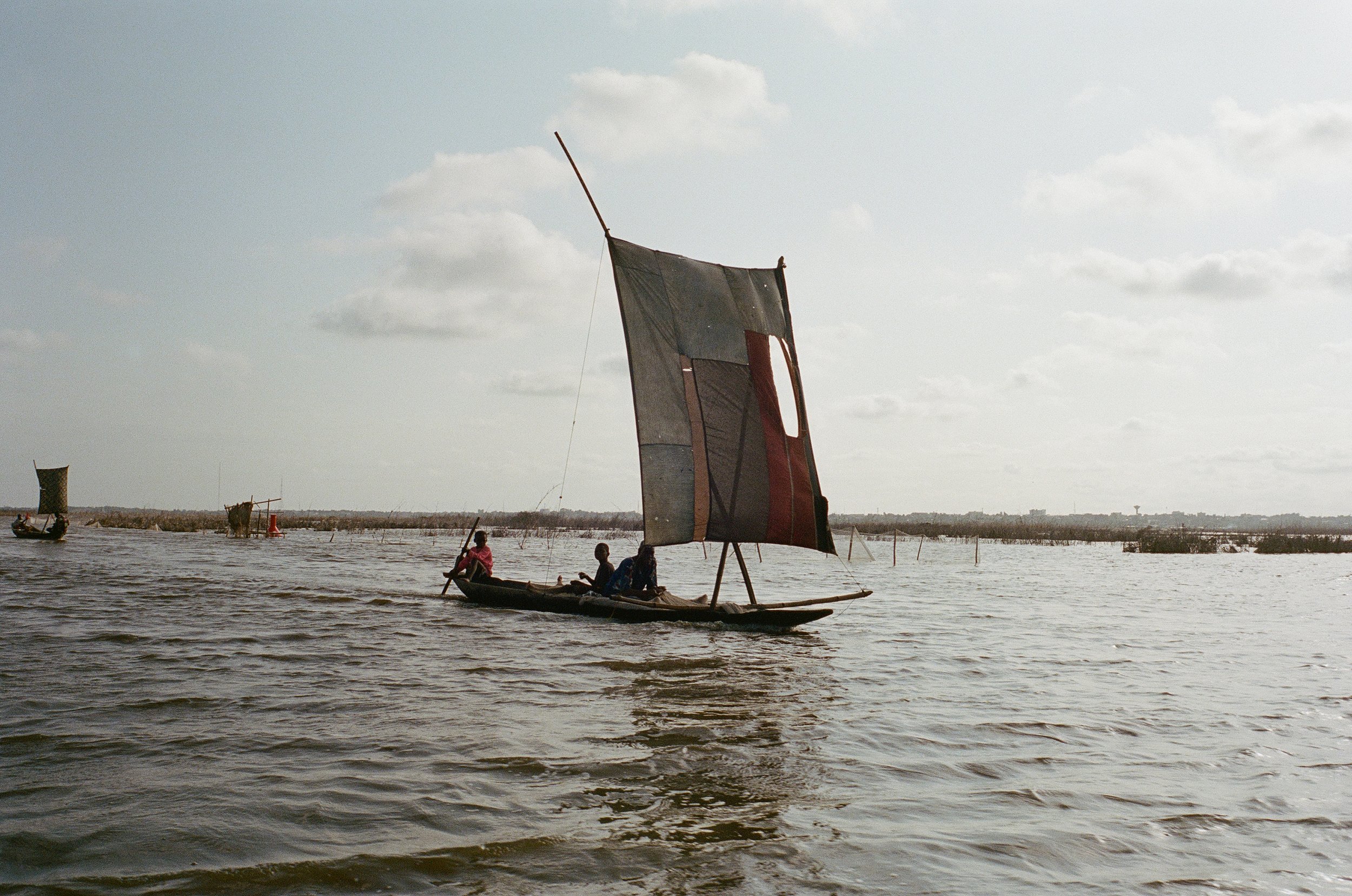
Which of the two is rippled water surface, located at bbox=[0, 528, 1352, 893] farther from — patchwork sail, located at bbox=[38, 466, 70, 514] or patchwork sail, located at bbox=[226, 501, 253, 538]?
patchwork sail, located at bbox=[226, 501, 253, 538]

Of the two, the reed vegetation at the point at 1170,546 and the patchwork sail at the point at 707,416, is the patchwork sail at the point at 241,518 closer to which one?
the patchwork sail at the point at 707,416

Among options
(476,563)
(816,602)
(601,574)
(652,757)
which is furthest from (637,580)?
(652,757)

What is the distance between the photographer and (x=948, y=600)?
2231 centimetres

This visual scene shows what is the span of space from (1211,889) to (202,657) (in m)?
10.7

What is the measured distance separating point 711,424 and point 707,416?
0.15 meters

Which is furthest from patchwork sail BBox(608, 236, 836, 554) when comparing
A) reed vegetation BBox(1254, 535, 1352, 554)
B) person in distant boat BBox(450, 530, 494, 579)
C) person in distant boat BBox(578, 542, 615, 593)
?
reed vegetation BBox(1254, 535, 1352, 554)

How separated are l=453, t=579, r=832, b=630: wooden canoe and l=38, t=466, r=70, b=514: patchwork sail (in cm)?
2924

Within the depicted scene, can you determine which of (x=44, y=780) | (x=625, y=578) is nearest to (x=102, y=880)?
(x=44, y=780)

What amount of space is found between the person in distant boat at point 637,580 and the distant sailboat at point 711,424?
55cm

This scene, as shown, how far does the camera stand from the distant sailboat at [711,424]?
45.0 ft

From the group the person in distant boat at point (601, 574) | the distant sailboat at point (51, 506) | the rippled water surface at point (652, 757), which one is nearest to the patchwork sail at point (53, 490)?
the distant sailboat at point (51, 506)

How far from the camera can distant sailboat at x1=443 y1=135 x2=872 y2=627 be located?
45.0 feet

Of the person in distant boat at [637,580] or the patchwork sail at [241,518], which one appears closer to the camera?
the person in distant boat at [637,580]

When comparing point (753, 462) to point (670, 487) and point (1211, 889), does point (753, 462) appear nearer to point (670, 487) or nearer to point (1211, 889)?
point (670, 487)
